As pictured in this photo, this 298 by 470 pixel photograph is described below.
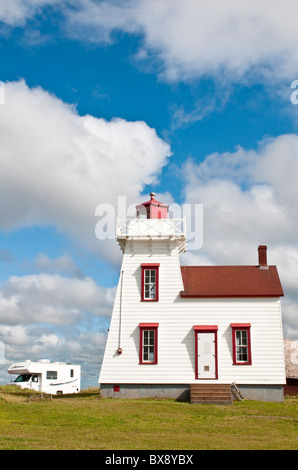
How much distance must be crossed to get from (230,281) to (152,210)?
6092 mm

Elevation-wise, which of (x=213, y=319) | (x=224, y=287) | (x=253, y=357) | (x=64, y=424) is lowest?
(x=64, y=424)

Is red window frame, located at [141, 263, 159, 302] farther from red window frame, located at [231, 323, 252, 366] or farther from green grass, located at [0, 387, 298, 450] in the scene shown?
green grass, located at [0, 387, 298, 450]

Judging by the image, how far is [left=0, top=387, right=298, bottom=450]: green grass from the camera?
44.6ft

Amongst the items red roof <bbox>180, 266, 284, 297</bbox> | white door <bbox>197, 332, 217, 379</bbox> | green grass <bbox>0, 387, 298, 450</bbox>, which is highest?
red roof <bbox>180, 266, 284, 297</bbox>

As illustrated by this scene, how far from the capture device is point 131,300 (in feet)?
93.2

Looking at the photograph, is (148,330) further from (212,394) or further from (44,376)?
(44,376)

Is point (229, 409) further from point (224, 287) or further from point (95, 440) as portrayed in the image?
point (95, 440)

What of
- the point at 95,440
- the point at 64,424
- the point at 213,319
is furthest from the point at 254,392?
the point at 95,440

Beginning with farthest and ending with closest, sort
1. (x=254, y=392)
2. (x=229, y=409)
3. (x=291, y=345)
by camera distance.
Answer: (x=291, y=345), (x=254, y=392), (x=229, y=409)

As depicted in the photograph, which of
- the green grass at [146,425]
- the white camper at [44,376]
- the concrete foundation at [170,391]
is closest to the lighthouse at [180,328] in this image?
the concrete foundation at [170,391]

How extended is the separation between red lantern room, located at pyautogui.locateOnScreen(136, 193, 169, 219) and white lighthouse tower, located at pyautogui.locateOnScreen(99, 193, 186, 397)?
0.08 feet

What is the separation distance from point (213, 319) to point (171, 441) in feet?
45.5

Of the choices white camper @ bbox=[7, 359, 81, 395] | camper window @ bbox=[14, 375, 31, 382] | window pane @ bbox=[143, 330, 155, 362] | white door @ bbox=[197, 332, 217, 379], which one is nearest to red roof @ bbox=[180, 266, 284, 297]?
white door @ bbox=[197, 332, 217, 379]

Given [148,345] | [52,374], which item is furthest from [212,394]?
[52,374]
